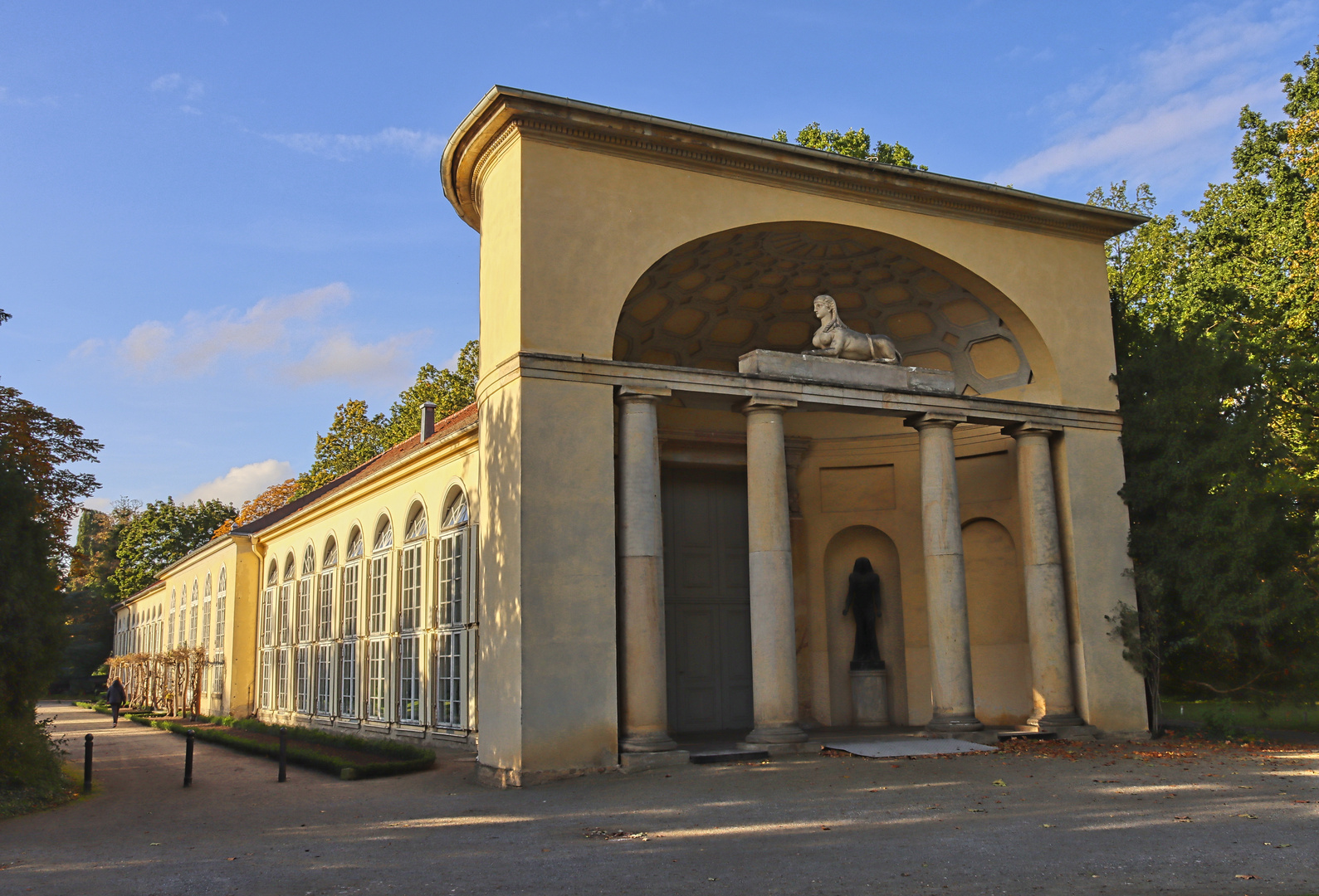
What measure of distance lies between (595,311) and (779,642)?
197 inches

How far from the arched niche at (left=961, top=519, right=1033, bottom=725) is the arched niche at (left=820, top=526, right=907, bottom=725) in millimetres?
1289

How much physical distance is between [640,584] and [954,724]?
17.2 feet

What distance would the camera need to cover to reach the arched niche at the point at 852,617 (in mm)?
18562

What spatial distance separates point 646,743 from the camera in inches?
496

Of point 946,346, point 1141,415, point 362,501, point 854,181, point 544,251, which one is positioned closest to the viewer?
point 544,251

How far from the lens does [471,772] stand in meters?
13.5

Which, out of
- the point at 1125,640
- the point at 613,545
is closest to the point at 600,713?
the point at 613,545

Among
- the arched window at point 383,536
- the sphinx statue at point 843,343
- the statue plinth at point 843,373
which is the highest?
the sphinx statue at point 843,343

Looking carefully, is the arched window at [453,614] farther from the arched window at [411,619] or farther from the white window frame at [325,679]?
the white window frame at [325,679]

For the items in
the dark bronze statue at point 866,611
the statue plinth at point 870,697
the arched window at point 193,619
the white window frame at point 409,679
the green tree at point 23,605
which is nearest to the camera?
the green tree at point 23,605

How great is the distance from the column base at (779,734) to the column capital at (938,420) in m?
5.22

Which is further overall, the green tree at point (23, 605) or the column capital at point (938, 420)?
the column capital at point (938, 420)

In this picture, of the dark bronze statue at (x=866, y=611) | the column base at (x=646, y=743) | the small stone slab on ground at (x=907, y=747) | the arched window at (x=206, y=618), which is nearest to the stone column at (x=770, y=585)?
the small stone slab on ground at (x=907, y=747)

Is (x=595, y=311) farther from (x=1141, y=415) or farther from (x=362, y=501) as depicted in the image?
(x=362, y=501)
